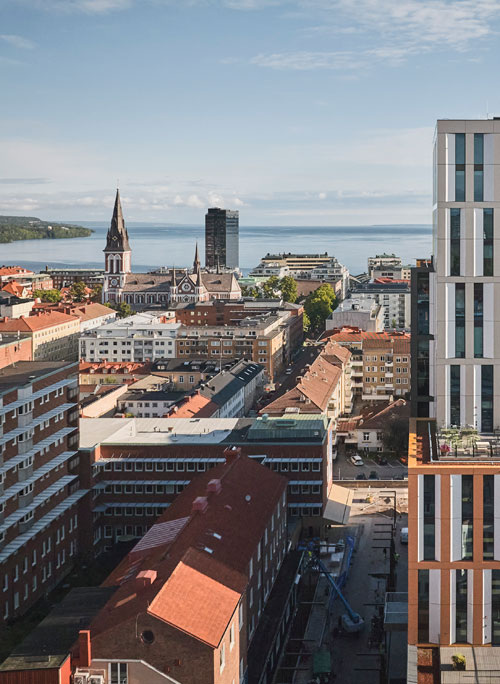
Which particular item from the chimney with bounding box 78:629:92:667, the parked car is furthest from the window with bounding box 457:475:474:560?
the parked car

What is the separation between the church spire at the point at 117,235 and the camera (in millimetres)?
119875

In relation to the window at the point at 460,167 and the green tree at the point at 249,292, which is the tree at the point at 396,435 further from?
the green tree at the point at 249,292

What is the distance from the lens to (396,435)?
49219 millimetres

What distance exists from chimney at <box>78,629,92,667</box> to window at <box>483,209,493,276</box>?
509 inches

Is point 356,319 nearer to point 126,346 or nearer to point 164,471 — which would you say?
point 126,346

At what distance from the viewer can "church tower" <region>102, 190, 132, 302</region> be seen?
383 ft

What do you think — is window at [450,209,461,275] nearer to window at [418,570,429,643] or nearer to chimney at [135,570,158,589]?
window at [418,570,429,643]

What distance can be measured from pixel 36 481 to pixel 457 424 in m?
13.7

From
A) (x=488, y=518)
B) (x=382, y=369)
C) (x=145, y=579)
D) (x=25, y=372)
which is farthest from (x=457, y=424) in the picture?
(x=382, y=369)

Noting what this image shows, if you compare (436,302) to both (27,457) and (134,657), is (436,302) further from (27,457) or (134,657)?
(27,457)

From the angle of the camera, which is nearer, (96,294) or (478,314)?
(478,314)

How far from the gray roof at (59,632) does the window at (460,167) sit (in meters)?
13.4

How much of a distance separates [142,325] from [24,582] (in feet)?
156

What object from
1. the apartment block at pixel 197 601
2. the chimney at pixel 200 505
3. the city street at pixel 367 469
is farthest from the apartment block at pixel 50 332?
the chimney at pixel 200 505
